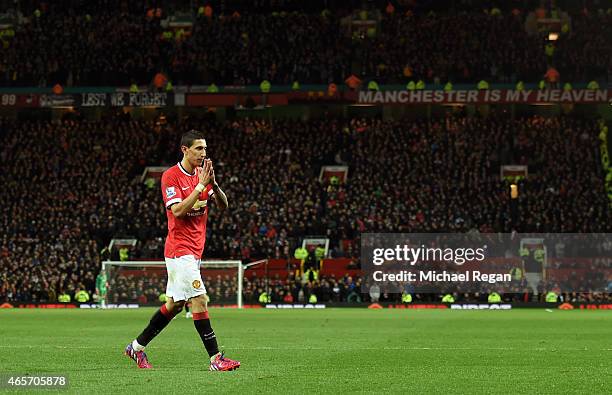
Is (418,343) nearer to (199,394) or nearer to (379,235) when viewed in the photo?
(199,394)

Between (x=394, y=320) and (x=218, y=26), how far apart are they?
3214 centimetres

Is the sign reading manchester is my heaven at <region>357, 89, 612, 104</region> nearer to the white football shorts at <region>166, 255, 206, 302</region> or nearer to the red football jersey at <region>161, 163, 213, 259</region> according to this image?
the red football jersey at <region>161, 163, 213, 259</region>

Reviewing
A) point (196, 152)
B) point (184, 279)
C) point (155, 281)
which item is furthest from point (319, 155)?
point (184, 279)

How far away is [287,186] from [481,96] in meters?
10.9

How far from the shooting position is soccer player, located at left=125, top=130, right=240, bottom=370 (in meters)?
11.5

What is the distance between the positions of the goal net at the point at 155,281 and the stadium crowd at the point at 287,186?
496 millimetres

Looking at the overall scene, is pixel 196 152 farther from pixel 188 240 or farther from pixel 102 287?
pixel 102 287

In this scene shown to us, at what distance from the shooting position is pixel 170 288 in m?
11.7

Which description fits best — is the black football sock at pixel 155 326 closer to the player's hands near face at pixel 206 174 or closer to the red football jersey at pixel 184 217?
the red football jersey at pixel 184 217

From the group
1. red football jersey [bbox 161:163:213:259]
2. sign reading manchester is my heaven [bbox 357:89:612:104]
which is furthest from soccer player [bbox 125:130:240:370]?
sign reading manchester is my heaven [bbox 357:89:612:104]

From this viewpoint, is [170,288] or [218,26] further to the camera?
[218,26]

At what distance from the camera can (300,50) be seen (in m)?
54.6

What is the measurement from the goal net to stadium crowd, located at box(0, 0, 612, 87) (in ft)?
58.5

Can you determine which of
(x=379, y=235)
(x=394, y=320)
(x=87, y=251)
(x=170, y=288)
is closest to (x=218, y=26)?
(x=87, y=251)
